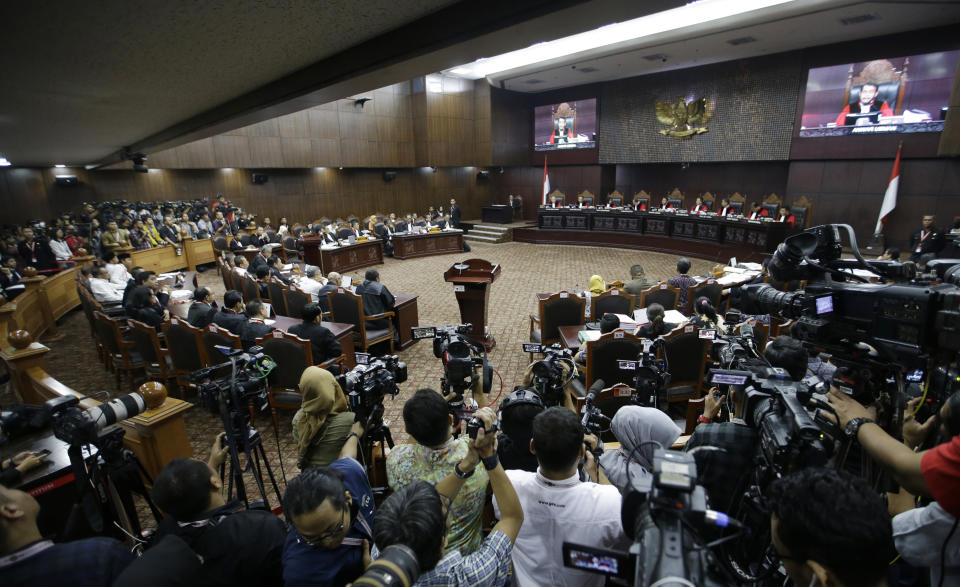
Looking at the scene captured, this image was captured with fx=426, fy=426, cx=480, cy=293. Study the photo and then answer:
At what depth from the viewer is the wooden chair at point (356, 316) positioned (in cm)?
521

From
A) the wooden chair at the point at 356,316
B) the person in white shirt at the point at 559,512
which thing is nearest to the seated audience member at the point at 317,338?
the wooden chair at the point at 356,316

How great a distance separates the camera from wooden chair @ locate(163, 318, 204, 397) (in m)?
4.02

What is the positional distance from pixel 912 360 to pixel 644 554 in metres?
1.50

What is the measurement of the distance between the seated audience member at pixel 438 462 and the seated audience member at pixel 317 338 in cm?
238

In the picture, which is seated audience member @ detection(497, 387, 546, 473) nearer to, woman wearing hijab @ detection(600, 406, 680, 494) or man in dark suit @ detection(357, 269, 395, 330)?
woman wearing hijab @ detection(600, 406, 680, 494)

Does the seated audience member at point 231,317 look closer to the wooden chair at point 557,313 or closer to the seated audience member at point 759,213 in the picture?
the wooden chair at point 557,313

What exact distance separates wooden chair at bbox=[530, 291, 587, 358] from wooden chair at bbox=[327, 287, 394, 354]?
194 centimetres

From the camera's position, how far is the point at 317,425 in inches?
89.4

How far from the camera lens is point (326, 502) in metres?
1.27

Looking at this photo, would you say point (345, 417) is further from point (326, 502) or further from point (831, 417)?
point (831, 417)

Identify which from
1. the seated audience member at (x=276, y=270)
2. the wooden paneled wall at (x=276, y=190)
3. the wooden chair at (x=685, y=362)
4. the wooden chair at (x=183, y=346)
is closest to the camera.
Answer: the wooden chair at (x=685, y=362)

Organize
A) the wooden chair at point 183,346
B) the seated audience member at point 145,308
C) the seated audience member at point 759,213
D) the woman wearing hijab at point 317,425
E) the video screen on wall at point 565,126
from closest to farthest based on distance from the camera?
the woman wearing hijab at point 317,425 → the wooden chair at point 183,346 → the seated audience member at point 145,308 → the seated audience member at point 759,213 → the video screen on wall at point 565,126

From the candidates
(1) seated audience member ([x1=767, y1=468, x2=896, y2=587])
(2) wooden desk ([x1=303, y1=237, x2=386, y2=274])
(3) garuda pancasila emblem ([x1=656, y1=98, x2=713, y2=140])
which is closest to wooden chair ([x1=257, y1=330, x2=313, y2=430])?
(1) seated audience member ([x1=767, y1=468, x2=896, y2=587])

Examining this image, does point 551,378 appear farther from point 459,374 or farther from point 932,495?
point 932,495
